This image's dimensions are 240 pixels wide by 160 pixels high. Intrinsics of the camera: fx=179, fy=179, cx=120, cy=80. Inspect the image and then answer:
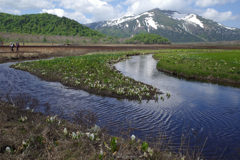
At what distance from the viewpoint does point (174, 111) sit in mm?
10656

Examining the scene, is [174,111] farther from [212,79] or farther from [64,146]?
[212,79]

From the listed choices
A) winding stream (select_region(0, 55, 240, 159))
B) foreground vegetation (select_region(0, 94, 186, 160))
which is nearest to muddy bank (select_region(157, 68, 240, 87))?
winding stream (select_region(0, 55, 240, 159))

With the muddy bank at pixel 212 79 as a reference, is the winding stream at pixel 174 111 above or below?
below

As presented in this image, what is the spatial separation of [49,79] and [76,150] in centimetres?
1445

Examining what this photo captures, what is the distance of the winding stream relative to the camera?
25.6 ft

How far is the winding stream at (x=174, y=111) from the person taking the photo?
7.81 meters

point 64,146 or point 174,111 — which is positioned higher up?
point 64,146

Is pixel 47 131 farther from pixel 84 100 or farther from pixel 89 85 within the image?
pixel 89 85

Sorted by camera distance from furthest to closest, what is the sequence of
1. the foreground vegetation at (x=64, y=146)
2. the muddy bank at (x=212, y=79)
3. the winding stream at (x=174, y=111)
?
the muddy bank at (x=212, y=79) → the winding stream at (x=174, y=111) → the foreground vegetation at (x=64, y=146)

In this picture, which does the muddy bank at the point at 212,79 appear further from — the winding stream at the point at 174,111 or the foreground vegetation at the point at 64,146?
the foreground vegetation at the point at 64,146

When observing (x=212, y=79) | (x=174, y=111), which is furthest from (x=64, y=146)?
(x=212, y=79)

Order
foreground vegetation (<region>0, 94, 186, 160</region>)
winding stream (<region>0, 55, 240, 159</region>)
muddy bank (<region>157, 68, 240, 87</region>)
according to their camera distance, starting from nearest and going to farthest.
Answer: foreground vegetation (<region>0, 94, 186, 160</region>) < winding stream (<region>0, 55, 240, 159</region>) < muddy bank (<region>157, 68, 240, 87</region>)

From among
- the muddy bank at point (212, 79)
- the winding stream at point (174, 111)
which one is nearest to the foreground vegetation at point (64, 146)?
the winding stream at point (174, 111)

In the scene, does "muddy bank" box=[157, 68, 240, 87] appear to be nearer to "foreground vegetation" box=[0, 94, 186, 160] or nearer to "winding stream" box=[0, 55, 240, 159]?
"winding stream" box=[0, 55, 240, 159]
